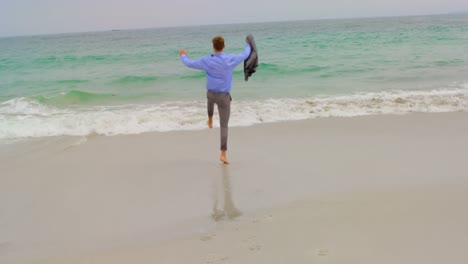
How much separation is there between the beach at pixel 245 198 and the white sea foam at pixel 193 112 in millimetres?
1037

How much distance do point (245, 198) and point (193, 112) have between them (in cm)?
534

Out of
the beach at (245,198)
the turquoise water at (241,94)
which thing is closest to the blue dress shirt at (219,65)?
the beach at (245,198)

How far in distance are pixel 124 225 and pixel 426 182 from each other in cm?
336

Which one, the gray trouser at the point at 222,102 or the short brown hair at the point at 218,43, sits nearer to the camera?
the short brown hair at the point at 218,43

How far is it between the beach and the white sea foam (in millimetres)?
1037

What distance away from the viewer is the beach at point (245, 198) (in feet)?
11.3

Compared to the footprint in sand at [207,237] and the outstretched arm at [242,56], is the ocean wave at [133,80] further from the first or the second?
the footprint in sand at [207,237]

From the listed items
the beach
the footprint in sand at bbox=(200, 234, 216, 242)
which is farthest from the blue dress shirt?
the footprint in sand at bbox=(200, 234, 216, 242)

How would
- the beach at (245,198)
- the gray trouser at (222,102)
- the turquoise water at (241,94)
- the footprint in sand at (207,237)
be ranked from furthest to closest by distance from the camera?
the turquoise water at (241,94), the gray trouser at (222,102), the footprint in sand at (207,237), the beach at (245,198)

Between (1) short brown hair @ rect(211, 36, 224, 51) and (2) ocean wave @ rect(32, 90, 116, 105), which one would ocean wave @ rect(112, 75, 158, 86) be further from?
(1) short brown hair @ rect(211, 36, 224, 51)

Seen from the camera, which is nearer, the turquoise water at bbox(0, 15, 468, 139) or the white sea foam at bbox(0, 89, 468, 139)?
the white sea foam at bbox(0, 89, 468, 139)

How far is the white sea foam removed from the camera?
838cm

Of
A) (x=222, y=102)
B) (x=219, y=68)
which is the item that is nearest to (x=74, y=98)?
(x=222, y=102)

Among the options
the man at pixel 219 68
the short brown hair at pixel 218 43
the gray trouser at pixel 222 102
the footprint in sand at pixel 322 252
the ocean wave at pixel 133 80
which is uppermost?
the short brown hair at pixel 218 43
